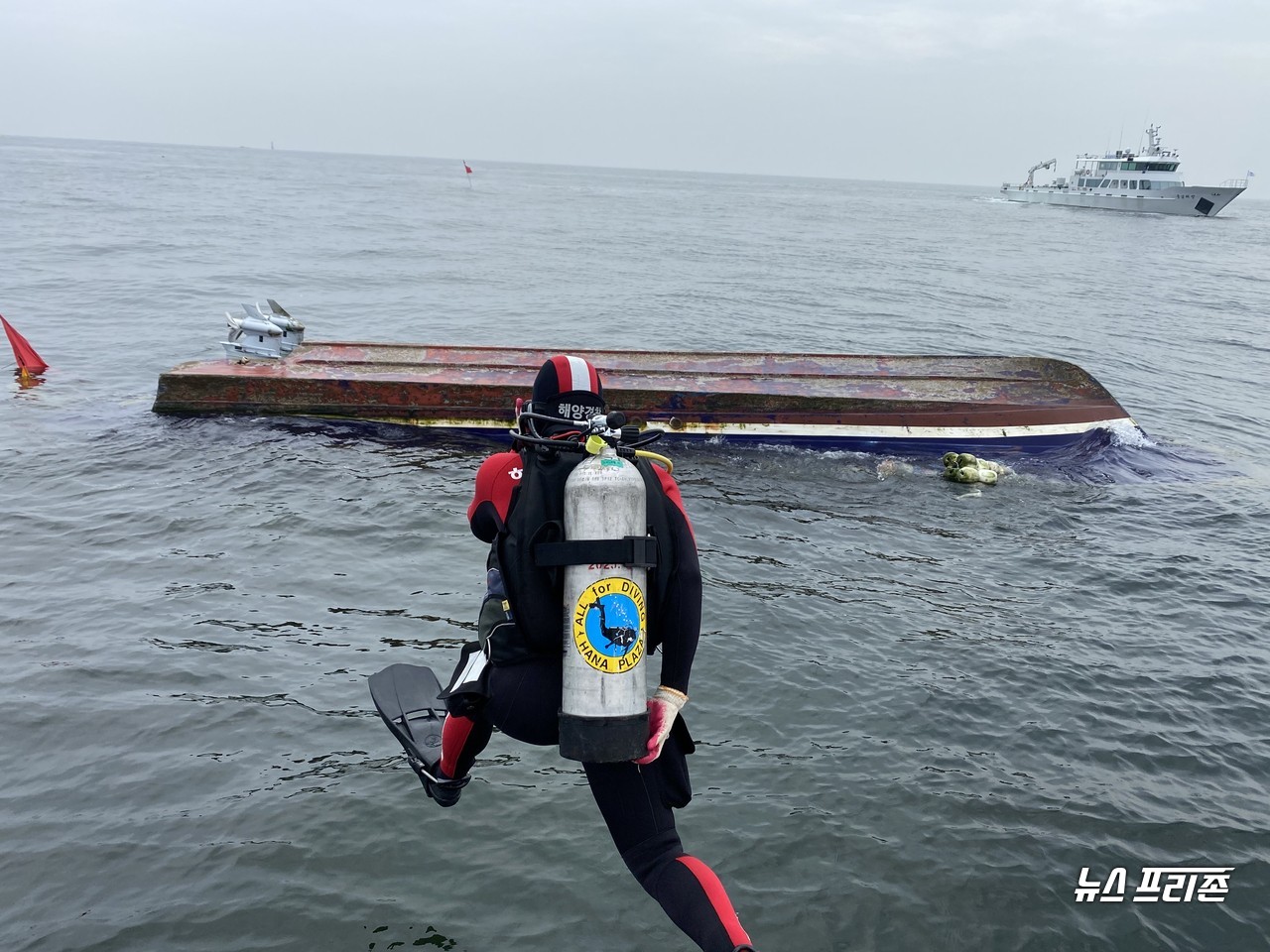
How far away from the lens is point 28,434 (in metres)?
13.0

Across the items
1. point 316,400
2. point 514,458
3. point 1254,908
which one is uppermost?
point 514,458

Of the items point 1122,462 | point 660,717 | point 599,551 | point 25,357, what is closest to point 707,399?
point 1122,462

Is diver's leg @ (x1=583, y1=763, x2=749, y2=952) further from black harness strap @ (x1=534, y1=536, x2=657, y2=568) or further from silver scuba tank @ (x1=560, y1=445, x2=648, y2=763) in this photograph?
black harness strap @ (x1=534, y1=536, x2=657, y2=568)

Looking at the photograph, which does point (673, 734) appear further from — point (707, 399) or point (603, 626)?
point (707, 399)

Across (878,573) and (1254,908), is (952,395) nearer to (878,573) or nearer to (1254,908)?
(878,573)

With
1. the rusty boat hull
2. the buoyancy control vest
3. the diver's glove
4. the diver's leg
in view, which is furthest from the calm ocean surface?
the buoyancy control vest

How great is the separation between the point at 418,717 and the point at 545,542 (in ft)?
8.23

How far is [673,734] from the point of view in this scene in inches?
142

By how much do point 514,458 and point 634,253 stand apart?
43152 millimetres

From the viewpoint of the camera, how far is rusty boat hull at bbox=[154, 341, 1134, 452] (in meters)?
12.7

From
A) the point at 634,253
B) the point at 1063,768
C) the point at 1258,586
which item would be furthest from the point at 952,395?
the point at 634,253

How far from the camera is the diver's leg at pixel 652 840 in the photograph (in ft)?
10.8

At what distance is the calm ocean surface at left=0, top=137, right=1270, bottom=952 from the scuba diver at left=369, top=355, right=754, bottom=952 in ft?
4.68

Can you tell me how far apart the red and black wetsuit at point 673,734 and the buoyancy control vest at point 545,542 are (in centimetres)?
1
